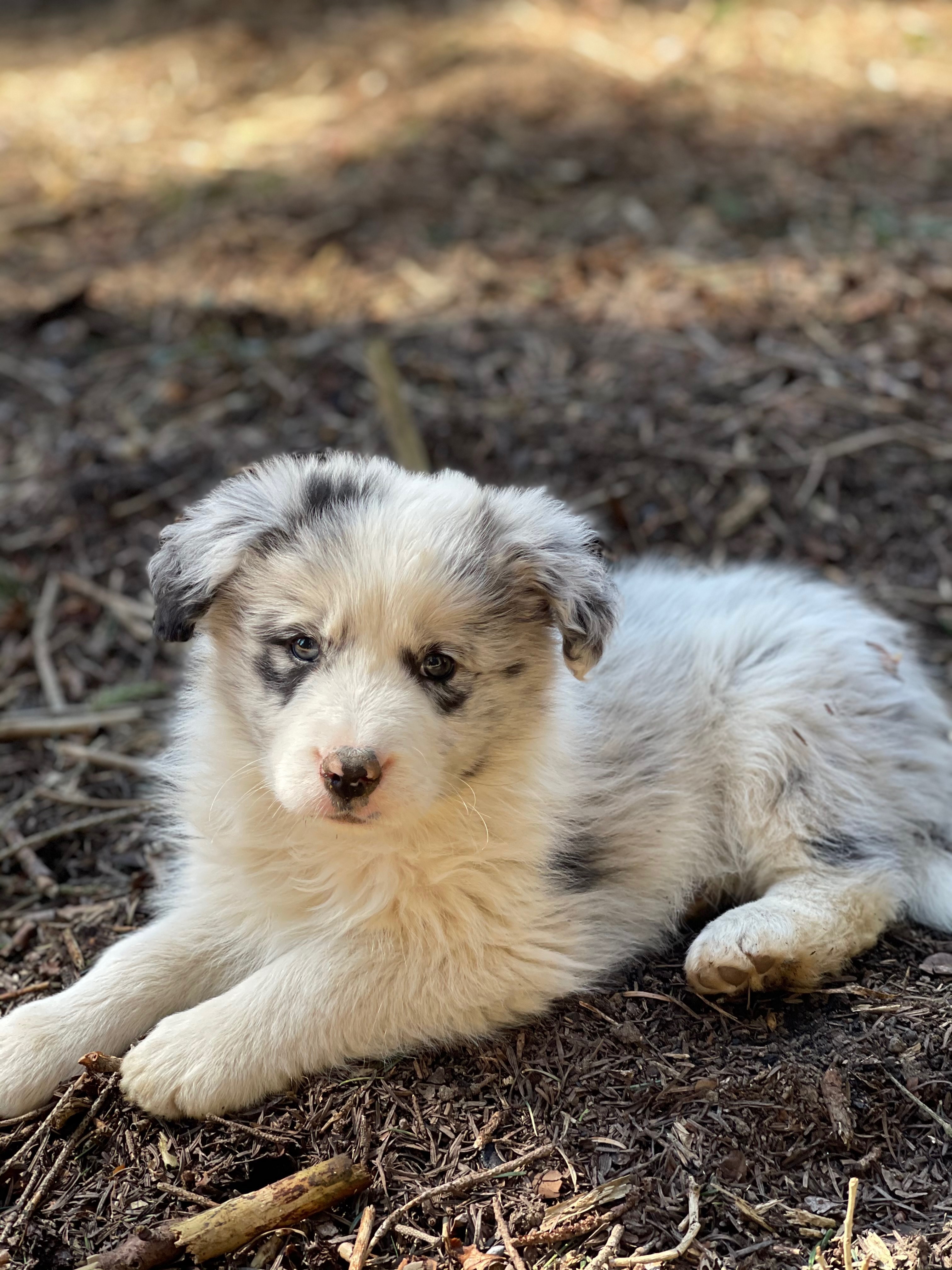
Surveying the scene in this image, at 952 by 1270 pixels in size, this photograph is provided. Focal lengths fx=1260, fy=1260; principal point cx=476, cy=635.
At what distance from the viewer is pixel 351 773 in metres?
2.67

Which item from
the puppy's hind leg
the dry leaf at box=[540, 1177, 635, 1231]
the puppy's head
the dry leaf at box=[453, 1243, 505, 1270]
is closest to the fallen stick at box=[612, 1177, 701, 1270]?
the dry leaf at box=[540, 1177, 635, 1231]

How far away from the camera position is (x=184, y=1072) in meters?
2.96

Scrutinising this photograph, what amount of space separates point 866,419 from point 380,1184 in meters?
4.24

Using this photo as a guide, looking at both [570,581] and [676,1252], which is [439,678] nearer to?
[570,581]

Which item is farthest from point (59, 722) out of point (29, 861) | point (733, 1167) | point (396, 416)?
point (733, 1167)

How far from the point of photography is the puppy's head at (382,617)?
282cm

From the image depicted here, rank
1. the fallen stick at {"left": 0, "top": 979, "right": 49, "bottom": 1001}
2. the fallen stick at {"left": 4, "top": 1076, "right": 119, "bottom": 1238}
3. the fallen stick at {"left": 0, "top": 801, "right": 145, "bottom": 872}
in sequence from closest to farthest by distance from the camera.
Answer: the fallen stick at {"left": 4, "top": 1076, "right": 119, "bottom": 1238} < the fallen stick at {"left": 0, "top": 979, "right": 49, "bottom": 1001} < the fallen stick at {"left": 0, "top": 801, "right": 145, "bottom": 872}

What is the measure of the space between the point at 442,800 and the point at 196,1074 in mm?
865

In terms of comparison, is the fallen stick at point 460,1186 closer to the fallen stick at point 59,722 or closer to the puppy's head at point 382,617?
the puppy's head at point 382,617

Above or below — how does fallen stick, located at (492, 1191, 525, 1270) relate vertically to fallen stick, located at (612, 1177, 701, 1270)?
above

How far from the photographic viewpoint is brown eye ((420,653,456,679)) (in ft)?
9.89

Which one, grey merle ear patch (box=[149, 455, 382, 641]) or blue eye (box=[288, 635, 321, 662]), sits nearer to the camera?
blue eye (box=[288, 635, 321, 662])

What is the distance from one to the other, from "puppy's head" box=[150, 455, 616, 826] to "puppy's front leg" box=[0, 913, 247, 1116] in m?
0.66

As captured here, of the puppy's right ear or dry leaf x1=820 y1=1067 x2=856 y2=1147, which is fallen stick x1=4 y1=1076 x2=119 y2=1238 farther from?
dry leaf x1=820 y1=1067 x2=856 y2=1147
